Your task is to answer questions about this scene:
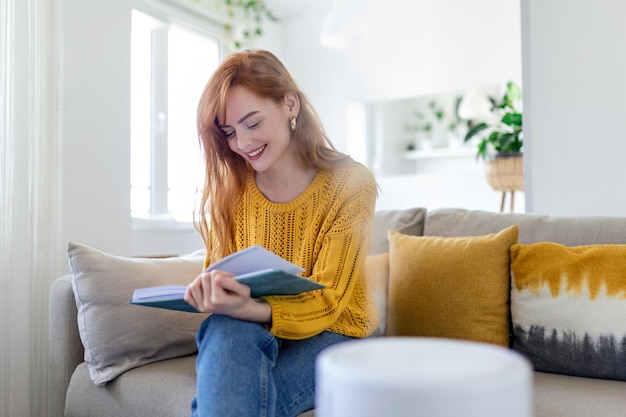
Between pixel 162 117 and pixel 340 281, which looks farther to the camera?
pixel 162 117

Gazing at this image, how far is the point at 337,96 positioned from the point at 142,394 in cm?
351

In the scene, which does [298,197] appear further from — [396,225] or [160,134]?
[160,134]

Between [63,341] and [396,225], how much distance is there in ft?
3.34

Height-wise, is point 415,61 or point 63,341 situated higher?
point 415,61

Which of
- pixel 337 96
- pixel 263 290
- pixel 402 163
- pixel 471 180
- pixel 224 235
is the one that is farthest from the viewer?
pixel 402 163

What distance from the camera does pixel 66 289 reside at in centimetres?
160

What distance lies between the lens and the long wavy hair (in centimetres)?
146

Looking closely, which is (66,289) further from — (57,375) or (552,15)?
(552,15)

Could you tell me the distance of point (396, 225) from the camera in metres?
1.90

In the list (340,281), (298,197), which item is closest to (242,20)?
(298,197)

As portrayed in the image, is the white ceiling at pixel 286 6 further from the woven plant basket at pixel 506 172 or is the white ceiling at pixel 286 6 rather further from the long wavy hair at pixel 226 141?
the long wavy hair at pixel 226 141

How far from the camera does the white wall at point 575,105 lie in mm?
2164

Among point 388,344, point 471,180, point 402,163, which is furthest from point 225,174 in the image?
point 402,163

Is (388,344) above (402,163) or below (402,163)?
below
